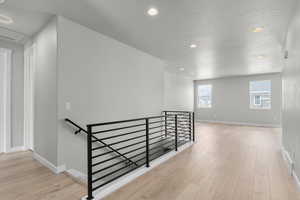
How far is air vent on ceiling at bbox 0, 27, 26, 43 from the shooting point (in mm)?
3052

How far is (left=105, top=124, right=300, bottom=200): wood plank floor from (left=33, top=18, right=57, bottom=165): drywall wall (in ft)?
5.16

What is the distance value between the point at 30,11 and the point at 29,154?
115 inches

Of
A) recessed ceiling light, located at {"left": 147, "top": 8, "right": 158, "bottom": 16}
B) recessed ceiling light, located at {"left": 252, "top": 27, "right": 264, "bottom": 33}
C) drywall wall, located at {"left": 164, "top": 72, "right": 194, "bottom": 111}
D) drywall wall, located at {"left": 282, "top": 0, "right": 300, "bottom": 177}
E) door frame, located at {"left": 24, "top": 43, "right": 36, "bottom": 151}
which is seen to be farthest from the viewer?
drywall wall, located at {"left": 164, "top": 72, "right": 194, "bottom": 111}

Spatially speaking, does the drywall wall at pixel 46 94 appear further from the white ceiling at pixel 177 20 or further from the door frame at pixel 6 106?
the door frame at pixel 6 106

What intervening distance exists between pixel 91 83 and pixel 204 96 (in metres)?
8.15

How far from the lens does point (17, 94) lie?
3652 millimetres

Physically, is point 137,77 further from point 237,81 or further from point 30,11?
point 237,81

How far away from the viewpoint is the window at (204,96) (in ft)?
31.3

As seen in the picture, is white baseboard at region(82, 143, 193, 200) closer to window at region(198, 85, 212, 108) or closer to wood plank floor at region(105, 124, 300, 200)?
wood plank floor at region(105, 124, 300, 200)

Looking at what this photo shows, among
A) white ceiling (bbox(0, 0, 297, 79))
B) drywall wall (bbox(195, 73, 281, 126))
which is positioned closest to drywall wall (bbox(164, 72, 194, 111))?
drywall wall (bbox(195, 73, 281, 126))

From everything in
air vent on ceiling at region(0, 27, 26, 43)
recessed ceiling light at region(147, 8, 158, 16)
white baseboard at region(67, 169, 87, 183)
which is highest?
recessed ceiling light at region(147, 8, 158, 16)

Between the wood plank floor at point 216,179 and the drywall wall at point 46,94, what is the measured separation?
1572 mm

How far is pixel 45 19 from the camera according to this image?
2.69 m

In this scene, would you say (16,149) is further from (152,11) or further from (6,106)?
(152,11)
